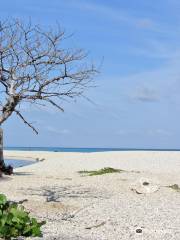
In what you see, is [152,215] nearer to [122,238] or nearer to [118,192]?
[122,238]

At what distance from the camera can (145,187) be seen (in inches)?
791

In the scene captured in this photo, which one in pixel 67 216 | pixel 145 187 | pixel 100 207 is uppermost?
pixel 145 187

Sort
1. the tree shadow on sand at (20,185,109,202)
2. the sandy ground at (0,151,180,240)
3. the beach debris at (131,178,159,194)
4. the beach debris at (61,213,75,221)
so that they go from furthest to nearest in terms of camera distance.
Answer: the beach debris at (131,178,159,194) < the tree shadow on sand at (20,185,109,202) < the beach debris at (61,213,75,221) < the sandy ground at (0,151,180,240)

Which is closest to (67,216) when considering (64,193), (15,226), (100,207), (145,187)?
(100,207)

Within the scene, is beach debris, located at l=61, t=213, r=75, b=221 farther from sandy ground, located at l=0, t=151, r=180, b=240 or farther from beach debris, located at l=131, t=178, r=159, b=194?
beach debris, located at l=131, t=178, r=159, b=194

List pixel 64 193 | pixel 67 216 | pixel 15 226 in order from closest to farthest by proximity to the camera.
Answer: pixel 15 226
pixel 67 216
pixel 64 193

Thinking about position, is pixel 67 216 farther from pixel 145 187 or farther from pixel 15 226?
pixel 145 187

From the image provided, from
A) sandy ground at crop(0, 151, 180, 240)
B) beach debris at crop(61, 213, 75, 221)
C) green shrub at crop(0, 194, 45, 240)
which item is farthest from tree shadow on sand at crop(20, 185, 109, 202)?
green shrub at crop(0, 194, 45, 240)

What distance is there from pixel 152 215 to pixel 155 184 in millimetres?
5645

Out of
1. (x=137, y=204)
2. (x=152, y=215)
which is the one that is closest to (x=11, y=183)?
(x=137, y=204)

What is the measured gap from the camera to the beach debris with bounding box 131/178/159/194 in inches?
788

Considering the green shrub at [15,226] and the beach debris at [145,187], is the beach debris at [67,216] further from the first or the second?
the beach debris at [145,187]

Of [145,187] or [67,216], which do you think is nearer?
[67,216]

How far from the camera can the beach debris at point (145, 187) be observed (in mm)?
20016
